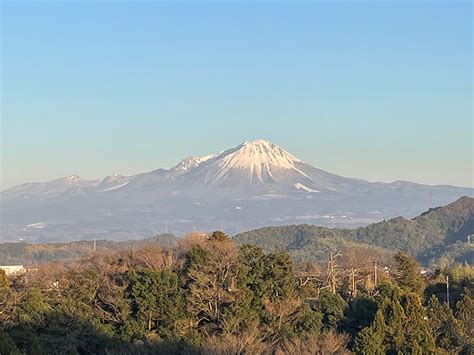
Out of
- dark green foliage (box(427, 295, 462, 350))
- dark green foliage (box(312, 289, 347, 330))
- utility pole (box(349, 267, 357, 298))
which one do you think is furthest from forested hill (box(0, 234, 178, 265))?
dark green foliage (box(427, 295, 462, 350))

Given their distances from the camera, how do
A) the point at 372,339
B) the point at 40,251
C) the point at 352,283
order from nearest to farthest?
1. the point at 372,339
2. the point at 352,283
3. the point at 40,251

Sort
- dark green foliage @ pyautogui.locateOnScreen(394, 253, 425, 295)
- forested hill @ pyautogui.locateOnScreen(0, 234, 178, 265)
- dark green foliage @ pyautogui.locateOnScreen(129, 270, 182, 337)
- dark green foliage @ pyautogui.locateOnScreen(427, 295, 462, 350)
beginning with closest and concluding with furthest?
1. dark green foliage @ pyautogui.locateOnScreen(427, 295, 462, 350)
2. dark green foliage @ pyautogui.locateOnScreen(129, 270, 182, 337)
3. dark green foliage @ pyautogui.locateOnScreen(394, 253, 425, 295)
4. forested hill @ pyautogui.locateOnScreen(0, 234, 178, 265)

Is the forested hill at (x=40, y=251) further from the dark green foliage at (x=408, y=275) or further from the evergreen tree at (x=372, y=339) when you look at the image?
the evergreen tree at (x=372, y=339)

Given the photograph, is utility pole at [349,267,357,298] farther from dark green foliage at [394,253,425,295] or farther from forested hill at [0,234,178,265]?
forested hill at [0,234,178,265]

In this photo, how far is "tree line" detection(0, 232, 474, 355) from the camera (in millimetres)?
30484

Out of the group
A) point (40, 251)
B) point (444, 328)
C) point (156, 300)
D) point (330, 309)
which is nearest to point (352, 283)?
point (330, 309)

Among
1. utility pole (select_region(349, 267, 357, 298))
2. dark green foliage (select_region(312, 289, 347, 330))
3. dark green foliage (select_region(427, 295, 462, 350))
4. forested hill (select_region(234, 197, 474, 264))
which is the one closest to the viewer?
dark green foliage (select_region(427, 295, 462, 350))

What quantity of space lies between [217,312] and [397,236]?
70.3 meters

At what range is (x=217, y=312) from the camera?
33.9 metres

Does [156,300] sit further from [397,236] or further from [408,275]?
[397,236]

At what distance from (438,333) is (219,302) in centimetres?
814

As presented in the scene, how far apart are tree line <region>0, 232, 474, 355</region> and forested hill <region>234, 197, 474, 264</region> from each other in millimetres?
53608

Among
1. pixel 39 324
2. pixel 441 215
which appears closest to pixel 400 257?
pixel 39 324

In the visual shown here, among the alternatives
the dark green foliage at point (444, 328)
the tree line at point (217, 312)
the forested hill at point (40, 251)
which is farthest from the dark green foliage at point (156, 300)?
the forested hill at point (40, 251)
